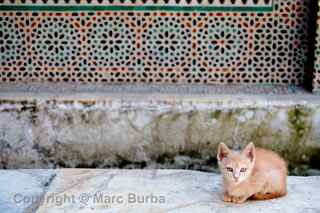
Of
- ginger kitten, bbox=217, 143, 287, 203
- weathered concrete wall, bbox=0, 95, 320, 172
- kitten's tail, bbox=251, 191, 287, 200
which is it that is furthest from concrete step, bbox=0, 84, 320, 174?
kitten's tail, bbox=251, 191, 287, 200

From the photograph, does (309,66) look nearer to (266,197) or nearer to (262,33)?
(262,33)

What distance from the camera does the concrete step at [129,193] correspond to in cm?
456

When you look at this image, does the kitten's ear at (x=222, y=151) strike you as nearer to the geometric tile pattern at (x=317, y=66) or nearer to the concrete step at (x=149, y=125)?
the concrete step at (x=149, y=125)

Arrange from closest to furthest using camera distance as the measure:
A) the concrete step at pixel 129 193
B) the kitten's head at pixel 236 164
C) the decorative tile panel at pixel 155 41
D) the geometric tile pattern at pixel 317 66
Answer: the kitten's head at pixel 236 164 < the concrete step at pixel 129 193 < the geometric tile pattern at pixel 317 66 < the decorative tile panel at pixel 155 41

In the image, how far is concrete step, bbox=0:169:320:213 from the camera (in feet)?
15.0

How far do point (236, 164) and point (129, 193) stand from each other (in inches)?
32.9

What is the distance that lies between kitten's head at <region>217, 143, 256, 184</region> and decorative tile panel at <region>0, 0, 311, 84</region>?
3.45ft

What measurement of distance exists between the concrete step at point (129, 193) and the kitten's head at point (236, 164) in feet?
0.82

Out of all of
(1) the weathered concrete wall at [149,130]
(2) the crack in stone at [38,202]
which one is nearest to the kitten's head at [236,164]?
(1) the weathered concrete wall at [149,130]

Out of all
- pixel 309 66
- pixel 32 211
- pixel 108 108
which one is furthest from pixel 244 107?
pixel 32 211

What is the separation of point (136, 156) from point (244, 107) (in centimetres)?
90

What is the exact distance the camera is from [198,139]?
206 inches

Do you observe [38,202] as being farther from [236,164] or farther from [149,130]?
[236,164]

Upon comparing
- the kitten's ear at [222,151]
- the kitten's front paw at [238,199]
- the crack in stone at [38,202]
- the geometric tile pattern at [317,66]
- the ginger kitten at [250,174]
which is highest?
the geometric tile pattern at [317,66]
